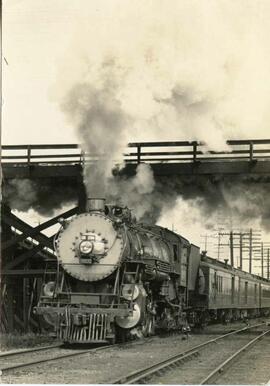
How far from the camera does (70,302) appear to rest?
46.1ft

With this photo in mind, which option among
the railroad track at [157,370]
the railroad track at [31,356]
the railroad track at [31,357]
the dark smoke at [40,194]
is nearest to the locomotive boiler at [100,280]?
the railroad track at [31,356]

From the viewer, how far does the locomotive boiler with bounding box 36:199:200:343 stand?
13.6 meters

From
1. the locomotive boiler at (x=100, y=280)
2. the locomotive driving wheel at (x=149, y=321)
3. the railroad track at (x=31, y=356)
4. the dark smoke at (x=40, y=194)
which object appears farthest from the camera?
the dark smoke at (x=40, y=194)

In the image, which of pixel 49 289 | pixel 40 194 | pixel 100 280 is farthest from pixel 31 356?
pixel 40 194

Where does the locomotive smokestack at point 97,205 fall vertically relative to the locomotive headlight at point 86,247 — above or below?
above

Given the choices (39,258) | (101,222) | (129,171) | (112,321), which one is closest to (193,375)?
(112,321)

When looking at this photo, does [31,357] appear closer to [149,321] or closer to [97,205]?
[97,205]

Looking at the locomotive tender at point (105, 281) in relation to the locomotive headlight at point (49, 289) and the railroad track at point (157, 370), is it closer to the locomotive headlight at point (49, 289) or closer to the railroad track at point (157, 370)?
the locomotive headlight at point (49, 289)

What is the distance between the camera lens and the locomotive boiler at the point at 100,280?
13.6 metres

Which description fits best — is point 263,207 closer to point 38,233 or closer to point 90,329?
point 38,233

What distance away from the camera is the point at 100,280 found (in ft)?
46.9

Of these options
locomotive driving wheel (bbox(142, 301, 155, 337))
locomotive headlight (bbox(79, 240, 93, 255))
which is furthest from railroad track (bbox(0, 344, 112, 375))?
locomotive headlight (bbox(79, 240, 93, 255))

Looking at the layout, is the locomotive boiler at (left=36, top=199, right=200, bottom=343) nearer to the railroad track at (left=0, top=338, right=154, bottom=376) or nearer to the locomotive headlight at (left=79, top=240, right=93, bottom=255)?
the locomotive headlight at (left=79, top=240, right=93, bottom=255)

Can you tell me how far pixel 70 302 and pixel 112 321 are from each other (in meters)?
1.07
